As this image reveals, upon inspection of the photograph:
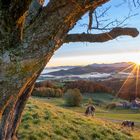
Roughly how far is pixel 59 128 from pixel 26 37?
550 inches

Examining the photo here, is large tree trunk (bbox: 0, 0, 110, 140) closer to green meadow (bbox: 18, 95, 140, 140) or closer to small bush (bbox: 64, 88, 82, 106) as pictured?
green meadow (bbox: 18, 95, 140, 140)

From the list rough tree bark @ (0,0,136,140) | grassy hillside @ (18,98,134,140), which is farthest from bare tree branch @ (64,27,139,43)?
grassy hillside @ (18,98,134,140)

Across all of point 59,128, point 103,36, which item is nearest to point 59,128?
point 59,128

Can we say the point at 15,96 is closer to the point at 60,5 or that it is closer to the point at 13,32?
the point at 13,32

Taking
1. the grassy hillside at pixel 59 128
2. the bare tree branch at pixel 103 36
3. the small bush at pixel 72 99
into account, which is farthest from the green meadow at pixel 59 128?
the small bush at pixel 72 99

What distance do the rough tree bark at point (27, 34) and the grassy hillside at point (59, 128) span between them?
418 inches

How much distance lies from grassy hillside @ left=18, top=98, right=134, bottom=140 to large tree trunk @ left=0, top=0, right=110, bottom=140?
10600 millimetres

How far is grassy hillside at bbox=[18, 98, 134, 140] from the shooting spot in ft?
58.7

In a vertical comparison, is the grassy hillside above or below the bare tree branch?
below

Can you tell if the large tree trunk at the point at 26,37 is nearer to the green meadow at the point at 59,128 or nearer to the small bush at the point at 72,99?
the green meadow at the point at 59,128

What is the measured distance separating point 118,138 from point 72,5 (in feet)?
50.6

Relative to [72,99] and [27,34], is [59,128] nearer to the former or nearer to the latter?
[27,34]

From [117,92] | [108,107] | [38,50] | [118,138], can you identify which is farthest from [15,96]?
[117,92]

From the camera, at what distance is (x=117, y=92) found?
112000 mm
